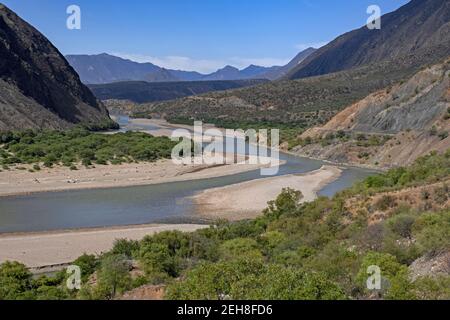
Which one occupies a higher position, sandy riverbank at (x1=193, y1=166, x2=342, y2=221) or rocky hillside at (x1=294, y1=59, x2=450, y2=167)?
rocky hillside at (x1=294, y1=59, x2=450, y2=167)

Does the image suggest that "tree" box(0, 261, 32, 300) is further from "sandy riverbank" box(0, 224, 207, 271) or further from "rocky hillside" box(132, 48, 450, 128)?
"rocky hillside" box(132, 48, 450, 128)

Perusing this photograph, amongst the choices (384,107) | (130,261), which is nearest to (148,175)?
(130,261)

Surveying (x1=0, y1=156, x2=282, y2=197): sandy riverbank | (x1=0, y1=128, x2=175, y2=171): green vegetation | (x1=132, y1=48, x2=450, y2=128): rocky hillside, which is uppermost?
(x1=132, y1=48, x2=450, y2=128): rocky hillside

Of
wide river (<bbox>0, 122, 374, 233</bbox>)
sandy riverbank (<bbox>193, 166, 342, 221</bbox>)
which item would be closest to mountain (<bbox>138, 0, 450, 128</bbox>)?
sandy riverbank (<bbox>193, 166, 342, 221</bbox>)

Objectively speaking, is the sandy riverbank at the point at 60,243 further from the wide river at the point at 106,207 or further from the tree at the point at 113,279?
the tree at the point at 113,279
